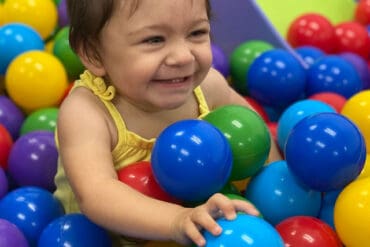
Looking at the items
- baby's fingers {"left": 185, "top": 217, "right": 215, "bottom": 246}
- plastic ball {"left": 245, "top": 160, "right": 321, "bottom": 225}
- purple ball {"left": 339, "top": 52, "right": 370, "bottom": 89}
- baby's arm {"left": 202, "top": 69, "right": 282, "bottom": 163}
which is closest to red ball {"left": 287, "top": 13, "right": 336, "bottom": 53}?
purple ball {"left": 339, "top": 52, "right": 370, "bottom": 89}

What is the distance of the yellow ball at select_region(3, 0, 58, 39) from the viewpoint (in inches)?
70.1

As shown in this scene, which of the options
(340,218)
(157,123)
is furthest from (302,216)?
(157,123)

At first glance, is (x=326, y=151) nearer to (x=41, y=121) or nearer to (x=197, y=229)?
(x=197, y=229)

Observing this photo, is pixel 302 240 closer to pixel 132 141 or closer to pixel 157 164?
pixel 157 164

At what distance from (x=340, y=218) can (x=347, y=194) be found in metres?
0.04

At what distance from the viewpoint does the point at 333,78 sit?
169 centimetres

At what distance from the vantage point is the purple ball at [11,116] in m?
1.56

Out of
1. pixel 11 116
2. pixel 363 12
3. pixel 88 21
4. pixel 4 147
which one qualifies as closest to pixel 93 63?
pixel 88 21

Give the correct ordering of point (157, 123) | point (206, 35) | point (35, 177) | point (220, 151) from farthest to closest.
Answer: point (35, 177)
point (157, 123)
point (206, 35)
point (220, 151)

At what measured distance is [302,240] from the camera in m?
0.98

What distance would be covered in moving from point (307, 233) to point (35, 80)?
2.72 ft

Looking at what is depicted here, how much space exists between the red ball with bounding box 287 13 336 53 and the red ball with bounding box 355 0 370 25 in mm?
259

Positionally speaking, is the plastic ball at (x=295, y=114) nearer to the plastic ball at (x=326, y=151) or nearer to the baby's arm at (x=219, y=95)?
the baby's arm at (x=219, y=95)

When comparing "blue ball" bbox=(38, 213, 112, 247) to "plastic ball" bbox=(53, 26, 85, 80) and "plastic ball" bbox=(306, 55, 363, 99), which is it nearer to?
"plastic ball" bbox=(53, 26, 85, 80)
